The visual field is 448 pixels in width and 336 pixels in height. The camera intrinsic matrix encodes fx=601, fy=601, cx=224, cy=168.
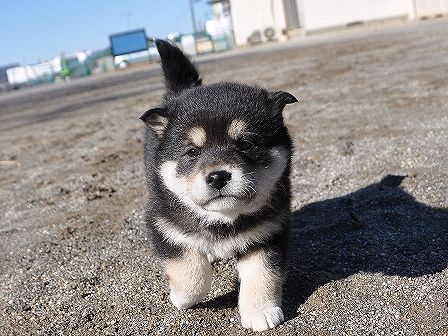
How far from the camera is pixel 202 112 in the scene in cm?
290

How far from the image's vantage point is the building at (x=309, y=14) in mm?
35438

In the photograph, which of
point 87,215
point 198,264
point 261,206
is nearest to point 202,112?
point 261,206

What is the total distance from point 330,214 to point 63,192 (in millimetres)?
2885

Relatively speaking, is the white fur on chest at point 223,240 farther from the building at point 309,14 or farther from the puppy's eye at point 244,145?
the building at point 309,14

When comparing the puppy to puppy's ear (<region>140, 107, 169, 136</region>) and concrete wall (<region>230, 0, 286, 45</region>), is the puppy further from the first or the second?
concrete wall (<region>230, 0, 286, 45</region>)

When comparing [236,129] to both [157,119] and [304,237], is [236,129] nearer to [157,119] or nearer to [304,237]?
[157,119]

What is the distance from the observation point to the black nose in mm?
2625


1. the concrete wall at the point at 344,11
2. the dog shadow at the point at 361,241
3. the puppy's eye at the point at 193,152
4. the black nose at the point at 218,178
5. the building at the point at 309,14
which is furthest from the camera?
the concrete wall at the point at 344,11

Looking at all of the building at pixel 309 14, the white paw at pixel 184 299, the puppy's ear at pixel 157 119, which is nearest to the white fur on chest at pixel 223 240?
the white paw at pixel 184 299

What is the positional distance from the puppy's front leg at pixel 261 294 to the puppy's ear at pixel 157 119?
81 centimetres

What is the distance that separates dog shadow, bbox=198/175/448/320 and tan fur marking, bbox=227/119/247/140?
0.93m

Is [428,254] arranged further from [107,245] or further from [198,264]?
[107,245]

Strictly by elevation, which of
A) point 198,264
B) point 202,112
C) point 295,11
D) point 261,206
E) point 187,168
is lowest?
point 198,264

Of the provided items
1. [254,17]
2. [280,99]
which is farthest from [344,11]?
[280,99]
